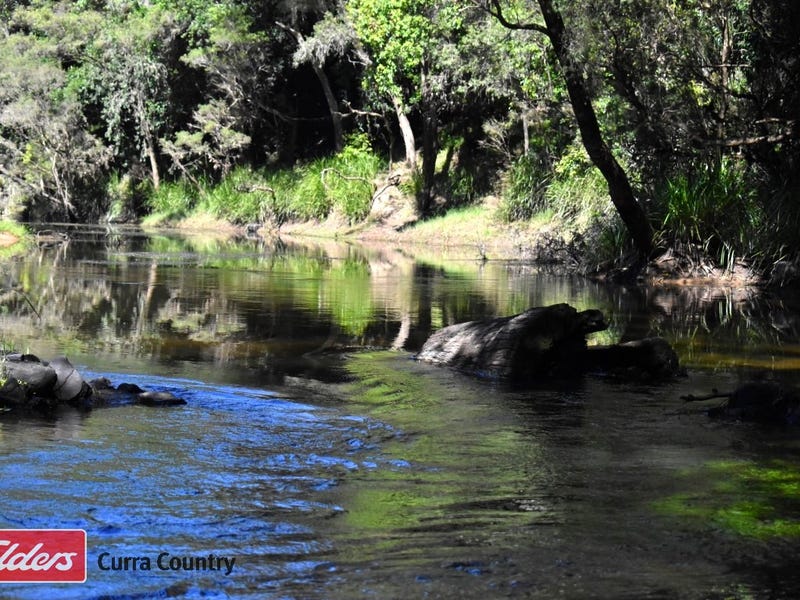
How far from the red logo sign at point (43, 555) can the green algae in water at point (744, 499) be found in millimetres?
2908

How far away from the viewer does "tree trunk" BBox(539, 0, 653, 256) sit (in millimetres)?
18609

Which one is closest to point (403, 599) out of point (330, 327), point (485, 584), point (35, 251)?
point (485, 584)

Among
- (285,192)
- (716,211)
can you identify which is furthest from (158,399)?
(285,192)

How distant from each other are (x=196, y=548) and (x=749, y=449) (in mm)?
3943

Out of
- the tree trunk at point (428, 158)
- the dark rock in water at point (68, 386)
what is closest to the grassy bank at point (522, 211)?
the tree trunk at point (428, 158)

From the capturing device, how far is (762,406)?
8180mm

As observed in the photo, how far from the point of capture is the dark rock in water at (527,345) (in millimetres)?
10383

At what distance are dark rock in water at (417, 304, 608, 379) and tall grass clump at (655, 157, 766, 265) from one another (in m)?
10.3

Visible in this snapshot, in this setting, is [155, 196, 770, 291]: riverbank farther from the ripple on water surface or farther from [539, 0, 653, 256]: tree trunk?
the ripple on water surface

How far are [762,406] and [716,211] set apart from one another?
501 inches

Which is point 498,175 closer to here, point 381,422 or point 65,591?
point 381,422

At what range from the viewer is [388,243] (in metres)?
34.1

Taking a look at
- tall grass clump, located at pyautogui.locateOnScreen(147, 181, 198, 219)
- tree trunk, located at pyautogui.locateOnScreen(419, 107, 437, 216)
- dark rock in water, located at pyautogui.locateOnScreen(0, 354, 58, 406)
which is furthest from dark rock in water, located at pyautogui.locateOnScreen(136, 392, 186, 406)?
tall grass clump, located at pyautogui.locateOnScreen(147, 181, 198, 219)

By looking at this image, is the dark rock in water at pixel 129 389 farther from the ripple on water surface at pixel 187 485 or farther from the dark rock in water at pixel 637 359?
the dark rock in water at pixel 637 359
